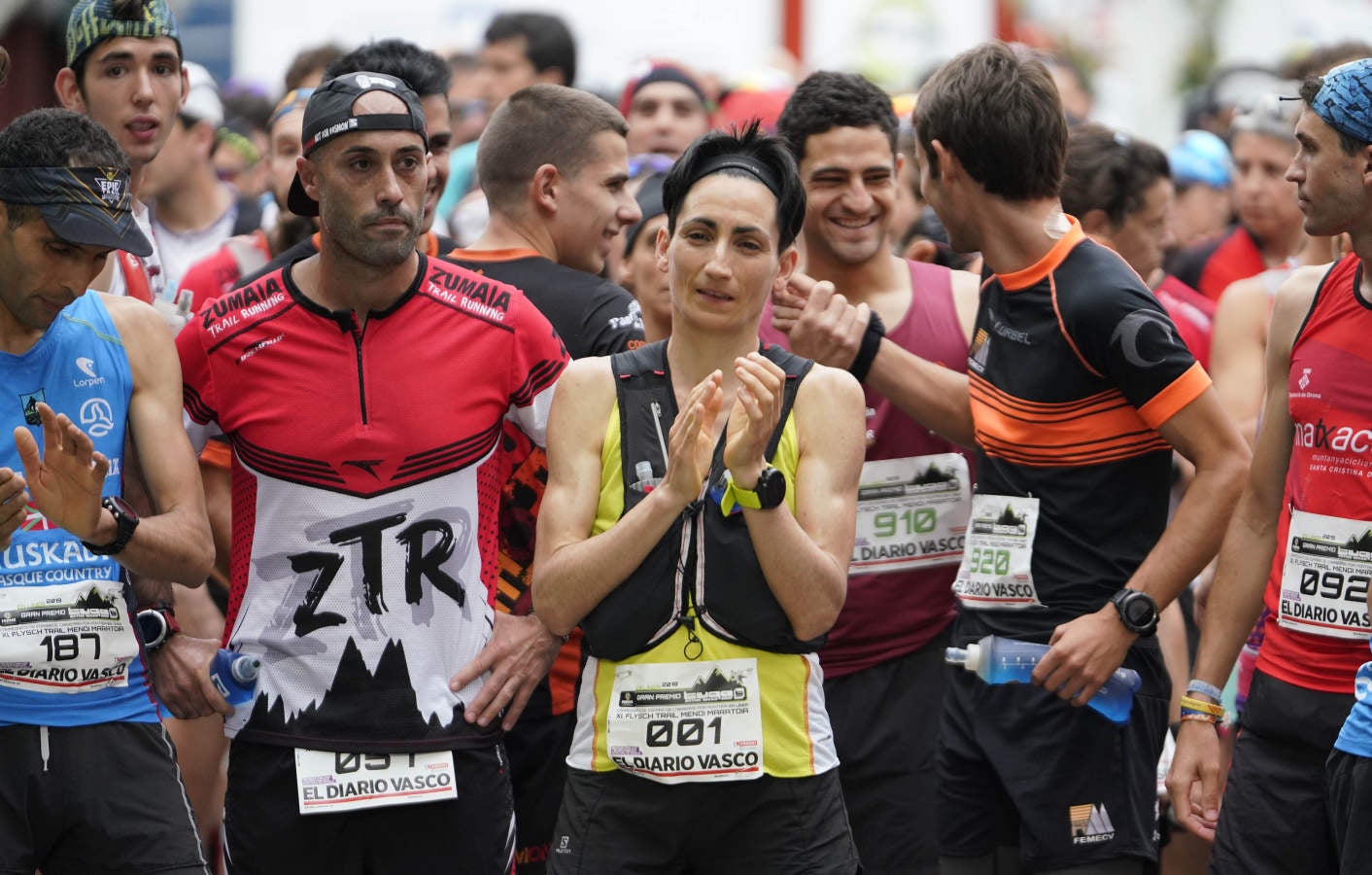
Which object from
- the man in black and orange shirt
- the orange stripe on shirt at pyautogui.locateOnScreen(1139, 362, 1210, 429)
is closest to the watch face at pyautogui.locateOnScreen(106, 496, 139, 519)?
the man in black and orange shirt

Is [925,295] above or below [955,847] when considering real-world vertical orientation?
above

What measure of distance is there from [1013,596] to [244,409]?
80.5 inches

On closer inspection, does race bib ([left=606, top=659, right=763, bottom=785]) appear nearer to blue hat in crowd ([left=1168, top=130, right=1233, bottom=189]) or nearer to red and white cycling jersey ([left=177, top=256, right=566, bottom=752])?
red and white cycling jersey ([left=177, top=256, right=566, bottom=752])

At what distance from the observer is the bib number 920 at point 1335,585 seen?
422 centimetres

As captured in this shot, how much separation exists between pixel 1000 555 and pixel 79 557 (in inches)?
91.8

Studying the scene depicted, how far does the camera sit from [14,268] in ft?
13.5

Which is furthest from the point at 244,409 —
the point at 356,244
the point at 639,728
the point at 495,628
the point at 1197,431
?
the point at 1197,431

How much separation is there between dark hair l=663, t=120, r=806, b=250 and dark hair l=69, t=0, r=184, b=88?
2290mm

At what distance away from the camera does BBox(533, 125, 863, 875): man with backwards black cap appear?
12.8 ft

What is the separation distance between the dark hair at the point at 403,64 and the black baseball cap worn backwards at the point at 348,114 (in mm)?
1420

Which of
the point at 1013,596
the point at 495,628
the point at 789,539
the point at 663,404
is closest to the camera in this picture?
the point at 789,539

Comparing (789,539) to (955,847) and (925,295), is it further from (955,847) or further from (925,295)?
(925,295)

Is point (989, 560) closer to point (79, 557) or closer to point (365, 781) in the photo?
point (365, 781)

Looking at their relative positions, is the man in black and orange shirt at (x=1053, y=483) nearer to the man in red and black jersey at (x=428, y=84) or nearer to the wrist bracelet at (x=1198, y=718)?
the wrist bracelet at (x=1198, y=718)
